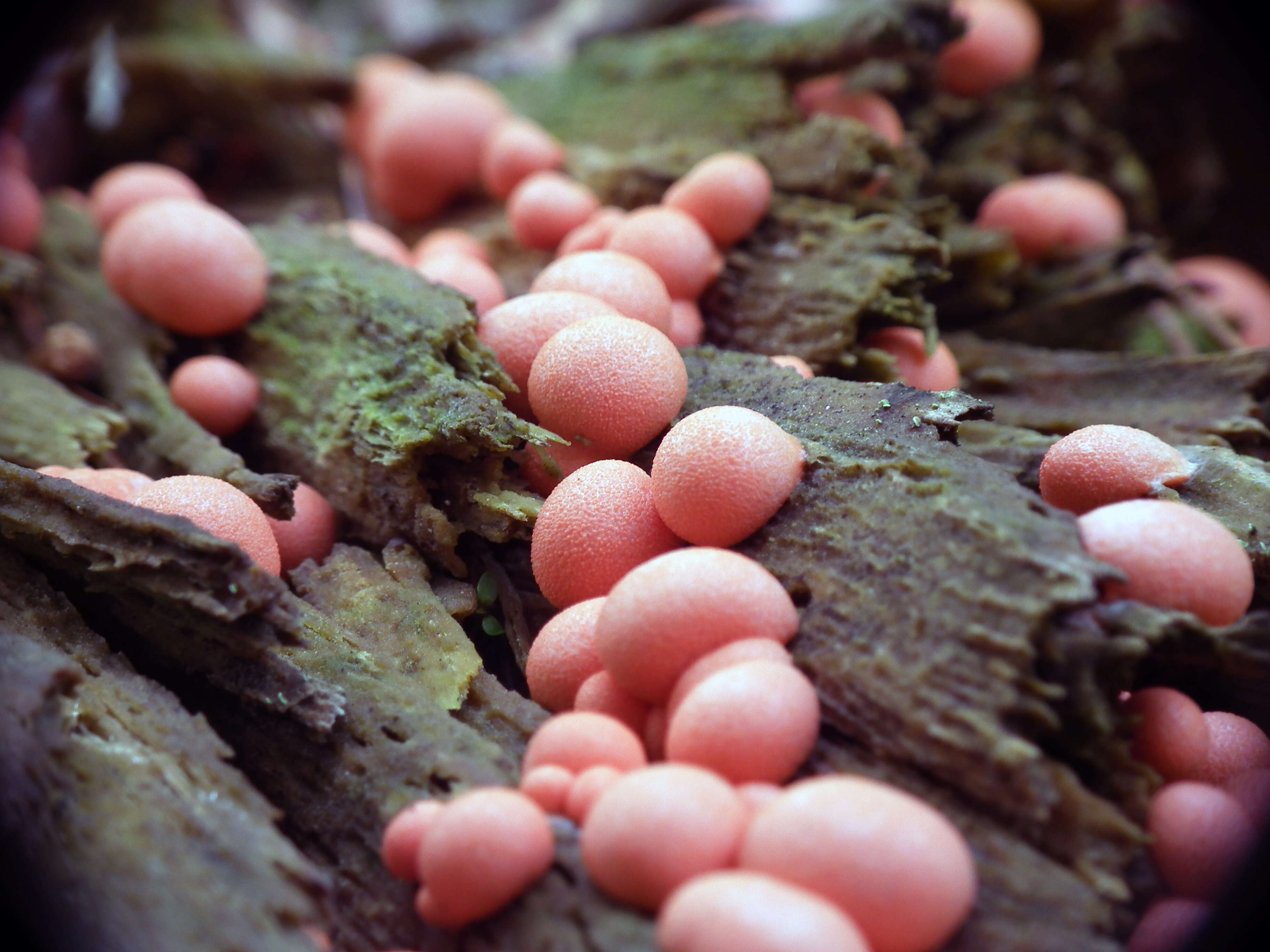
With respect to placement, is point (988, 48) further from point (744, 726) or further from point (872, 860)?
point (872, 860)

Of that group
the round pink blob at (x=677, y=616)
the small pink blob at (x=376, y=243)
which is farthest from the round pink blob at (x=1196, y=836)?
the small pink blob at (x=376, y=243)

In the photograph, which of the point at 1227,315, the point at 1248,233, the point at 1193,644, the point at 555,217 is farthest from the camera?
the point at 1248,233

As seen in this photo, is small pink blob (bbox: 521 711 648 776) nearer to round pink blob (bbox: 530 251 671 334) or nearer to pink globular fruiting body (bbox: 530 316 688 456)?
pink globular fruiting body (bbox: 530 316 688 456)

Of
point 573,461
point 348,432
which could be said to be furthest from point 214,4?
point 573,461

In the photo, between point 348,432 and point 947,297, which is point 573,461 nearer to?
point 348,432

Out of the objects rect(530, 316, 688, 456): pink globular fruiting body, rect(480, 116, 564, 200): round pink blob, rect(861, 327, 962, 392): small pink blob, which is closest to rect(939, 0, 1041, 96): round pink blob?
rect(861, 327, 962, 392): small pink blob

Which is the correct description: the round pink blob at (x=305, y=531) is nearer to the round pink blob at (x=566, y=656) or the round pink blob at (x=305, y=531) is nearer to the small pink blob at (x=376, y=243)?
the round pink blob at (x=566, y=656)

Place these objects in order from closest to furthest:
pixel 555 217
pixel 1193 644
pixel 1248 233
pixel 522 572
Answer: pixel 1193 644
pixel 522 572
pixel 555 217
pixel 1248 233
